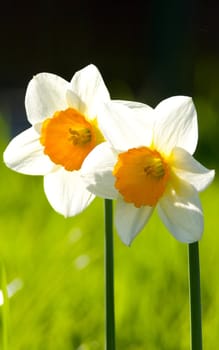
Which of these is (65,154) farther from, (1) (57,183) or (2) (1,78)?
(2) (1,78)

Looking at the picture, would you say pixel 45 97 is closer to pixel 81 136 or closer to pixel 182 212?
pixel 81 136

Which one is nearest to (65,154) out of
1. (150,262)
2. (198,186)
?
(198,186)

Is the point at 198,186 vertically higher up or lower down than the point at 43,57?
higher up

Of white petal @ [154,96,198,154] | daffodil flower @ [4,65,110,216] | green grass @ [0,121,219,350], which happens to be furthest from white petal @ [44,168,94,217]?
green grass @ [0,121,219,350]

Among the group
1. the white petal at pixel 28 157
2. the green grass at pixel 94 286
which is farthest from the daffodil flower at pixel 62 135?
the green grass at pixel 94 286

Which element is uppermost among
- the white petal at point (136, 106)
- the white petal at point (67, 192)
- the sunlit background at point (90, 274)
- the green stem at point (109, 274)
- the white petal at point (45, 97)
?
the white petal at point (136, 106)

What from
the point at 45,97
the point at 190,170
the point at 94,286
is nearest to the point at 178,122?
the point at 190,170

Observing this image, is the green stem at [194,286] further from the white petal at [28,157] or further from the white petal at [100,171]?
the white petal at [28,157]
